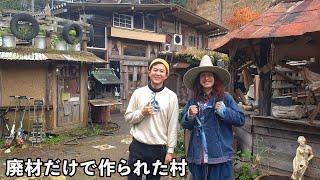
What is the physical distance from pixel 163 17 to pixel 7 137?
13141mm

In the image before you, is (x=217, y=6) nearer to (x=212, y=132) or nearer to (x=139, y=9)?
(x=139, y=9)

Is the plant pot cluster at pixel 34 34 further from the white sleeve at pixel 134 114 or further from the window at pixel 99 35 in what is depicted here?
the white sleeve at pixel 134 114

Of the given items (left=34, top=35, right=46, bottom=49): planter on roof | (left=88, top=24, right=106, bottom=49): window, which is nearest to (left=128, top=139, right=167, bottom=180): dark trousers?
(left=34, top=35, right=46, bottom=49): planter on roof

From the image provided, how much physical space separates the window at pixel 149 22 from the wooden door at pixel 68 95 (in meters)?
8.03

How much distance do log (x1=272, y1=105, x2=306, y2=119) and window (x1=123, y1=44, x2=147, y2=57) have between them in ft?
45.0

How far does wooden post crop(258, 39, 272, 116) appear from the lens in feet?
23.2

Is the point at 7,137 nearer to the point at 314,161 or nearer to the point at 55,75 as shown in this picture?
the point at 55,75

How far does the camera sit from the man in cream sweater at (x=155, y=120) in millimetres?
4238

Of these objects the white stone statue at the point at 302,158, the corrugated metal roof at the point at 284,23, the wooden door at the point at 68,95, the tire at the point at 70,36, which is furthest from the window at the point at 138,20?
the white stone statue at the point at 302,158

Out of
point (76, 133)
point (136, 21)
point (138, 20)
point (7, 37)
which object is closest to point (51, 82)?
point (76, 133)

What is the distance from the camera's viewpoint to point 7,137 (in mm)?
10953

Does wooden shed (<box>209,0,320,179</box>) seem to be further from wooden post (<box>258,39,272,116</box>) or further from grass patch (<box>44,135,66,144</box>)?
grass patch (<box>44,135,66,144</box>)

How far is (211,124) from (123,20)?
16.8 metres

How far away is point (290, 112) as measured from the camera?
21.4 feet
